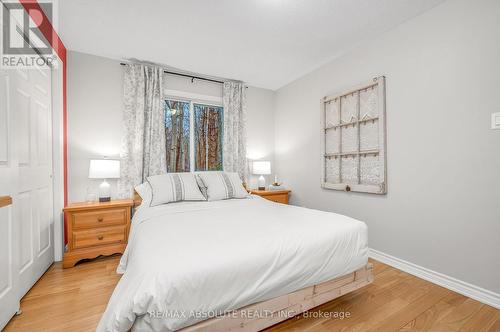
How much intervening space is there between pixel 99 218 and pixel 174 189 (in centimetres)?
90

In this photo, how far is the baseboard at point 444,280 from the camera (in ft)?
5.86

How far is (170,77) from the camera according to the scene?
11.3ft

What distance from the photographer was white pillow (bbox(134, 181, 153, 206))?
8.42ft

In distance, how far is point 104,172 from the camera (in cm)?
265

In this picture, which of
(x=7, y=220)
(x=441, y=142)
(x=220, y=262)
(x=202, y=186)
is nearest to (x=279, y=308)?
(x=220, y=262)

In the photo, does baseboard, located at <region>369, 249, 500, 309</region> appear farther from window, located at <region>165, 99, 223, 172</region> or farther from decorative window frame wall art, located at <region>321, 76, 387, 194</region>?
window, located at <region>165, 99, 223, 172</region>

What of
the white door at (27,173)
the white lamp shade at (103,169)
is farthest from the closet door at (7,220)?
the white lamp shade at (103,169)

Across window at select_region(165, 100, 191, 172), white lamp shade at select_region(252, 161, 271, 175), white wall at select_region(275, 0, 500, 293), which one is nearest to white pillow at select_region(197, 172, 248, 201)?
window at select_region(165, 100, 191, 172)

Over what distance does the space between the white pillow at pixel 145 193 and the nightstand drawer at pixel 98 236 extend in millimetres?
440

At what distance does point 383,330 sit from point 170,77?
3794 millimetres

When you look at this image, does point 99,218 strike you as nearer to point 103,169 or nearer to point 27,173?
point 103,169

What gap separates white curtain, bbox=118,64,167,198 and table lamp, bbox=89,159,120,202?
0.27 m

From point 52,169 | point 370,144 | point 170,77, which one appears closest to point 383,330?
point 370,144

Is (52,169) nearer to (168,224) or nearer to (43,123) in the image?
(43,123)
